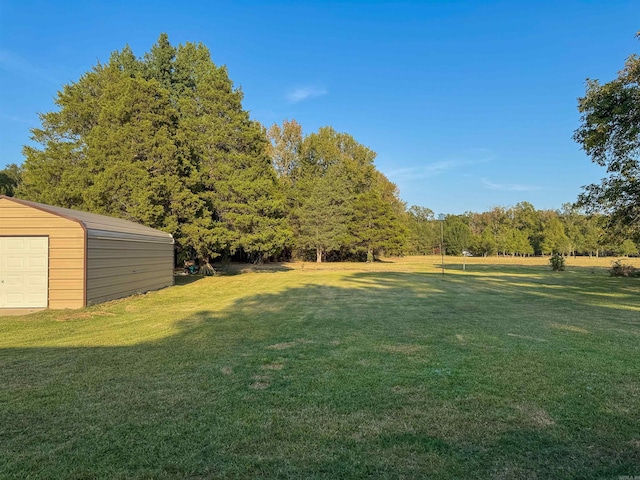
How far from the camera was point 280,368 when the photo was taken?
4625 millimetres

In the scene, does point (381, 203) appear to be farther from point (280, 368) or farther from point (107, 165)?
point (280, 368)

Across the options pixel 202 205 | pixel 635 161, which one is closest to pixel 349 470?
pixel 635 161

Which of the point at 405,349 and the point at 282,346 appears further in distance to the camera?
the point at 282,346

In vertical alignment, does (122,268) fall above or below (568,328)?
above

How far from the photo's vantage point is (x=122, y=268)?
11852 millimetres

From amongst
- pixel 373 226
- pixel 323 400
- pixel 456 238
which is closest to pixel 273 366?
pixel 323 400

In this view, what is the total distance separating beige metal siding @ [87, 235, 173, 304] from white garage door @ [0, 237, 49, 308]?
3.47 ft

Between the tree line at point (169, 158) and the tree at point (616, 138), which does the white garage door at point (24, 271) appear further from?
the tree at point (616, 138)

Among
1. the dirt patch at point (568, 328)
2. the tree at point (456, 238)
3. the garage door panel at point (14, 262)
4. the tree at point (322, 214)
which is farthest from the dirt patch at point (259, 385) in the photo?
the tree at point (456, 238)

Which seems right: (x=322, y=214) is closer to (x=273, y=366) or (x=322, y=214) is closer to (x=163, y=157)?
(x=163, y=157)

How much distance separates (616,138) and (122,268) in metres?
16.7

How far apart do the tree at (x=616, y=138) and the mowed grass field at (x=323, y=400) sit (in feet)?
26.0

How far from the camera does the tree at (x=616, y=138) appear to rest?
38.7ft

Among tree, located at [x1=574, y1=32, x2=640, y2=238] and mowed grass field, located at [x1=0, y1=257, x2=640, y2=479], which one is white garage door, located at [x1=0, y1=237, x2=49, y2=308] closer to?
mowed grass field, located at [x1=0, y1=257, x2=640, y2=479]
